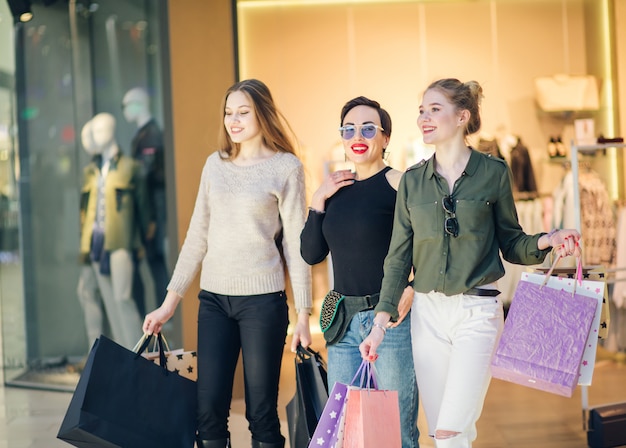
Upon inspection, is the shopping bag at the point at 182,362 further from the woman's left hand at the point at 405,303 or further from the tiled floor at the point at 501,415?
the tiled floor at the point at 501,415

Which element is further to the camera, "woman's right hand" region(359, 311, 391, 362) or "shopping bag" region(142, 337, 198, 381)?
"shopping bag" region(142, 337, 198, 381)

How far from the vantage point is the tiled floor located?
476cm

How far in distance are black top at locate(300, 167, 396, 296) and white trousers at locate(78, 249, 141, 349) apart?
11.3ft

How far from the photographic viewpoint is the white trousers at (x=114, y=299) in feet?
20.6

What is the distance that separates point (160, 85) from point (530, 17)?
3.78 meters

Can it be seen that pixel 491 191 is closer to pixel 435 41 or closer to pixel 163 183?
pixel 163 183

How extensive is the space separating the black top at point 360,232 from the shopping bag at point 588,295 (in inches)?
22.1

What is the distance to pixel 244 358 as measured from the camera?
11.0ft

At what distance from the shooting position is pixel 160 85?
589cm

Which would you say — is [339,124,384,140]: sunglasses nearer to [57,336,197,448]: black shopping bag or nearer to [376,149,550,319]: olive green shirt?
[376,149,550,319]: olive green shirt

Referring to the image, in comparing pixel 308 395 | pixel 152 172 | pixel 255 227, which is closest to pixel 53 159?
pixel 152 172

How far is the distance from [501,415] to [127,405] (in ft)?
9.14

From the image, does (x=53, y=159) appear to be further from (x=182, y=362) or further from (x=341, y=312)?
(x=341, y=312)

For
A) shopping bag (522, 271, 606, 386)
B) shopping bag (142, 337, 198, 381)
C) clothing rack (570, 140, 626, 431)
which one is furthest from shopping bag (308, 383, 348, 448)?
clothing rack (570, 140, 626, 431)
